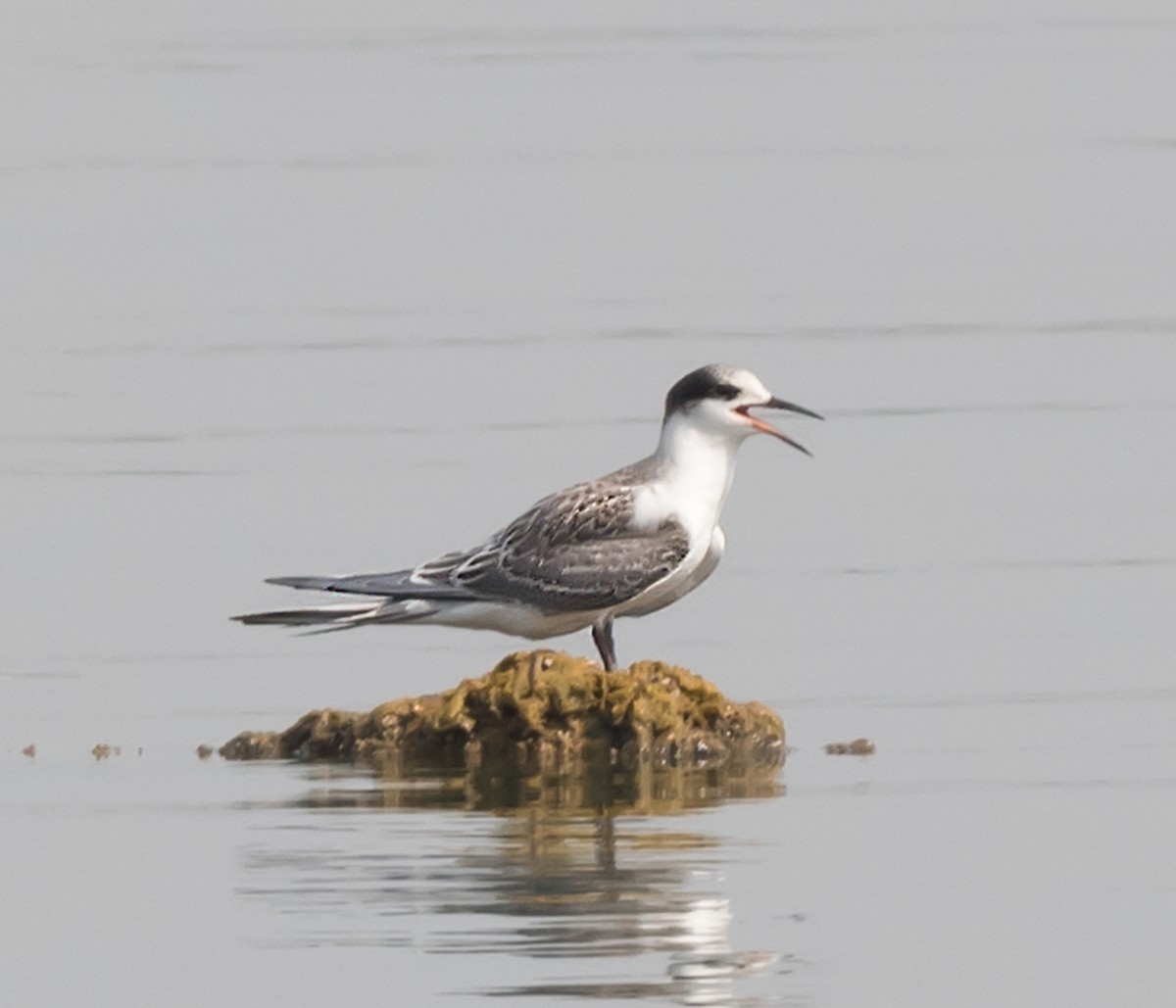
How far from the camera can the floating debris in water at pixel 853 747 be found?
507 inches

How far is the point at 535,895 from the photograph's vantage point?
34.8 feet

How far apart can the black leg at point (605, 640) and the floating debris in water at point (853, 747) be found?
123 cm

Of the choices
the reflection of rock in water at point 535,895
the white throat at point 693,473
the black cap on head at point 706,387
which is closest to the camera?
the reflection of rock in water at point 535,895

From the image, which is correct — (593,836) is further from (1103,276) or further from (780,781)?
(1103,276)

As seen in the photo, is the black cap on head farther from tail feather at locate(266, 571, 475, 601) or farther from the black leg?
tail feather at locate(266, 571, 475, 601)

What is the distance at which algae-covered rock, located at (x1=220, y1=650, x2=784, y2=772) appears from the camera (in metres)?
12.9

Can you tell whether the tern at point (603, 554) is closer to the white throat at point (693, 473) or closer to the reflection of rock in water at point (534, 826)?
the white throat at point (693, 473)

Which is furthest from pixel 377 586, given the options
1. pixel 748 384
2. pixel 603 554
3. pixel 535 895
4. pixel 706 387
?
pixel 535 895

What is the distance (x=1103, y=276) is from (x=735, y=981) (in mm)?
14223

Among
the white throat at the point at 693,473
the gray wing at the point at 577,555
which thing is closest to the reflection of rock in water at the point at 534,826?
the gray wing at the point at 577,555

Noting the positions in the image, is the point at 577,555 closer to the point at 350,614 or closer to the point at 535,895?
the point at 350,614

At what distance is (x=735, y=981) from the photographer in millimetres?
9664

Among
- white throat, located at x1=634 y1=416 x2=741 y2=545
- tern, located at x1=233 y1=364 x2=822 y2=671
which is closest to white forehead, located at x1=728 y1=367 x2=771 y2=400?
tern, located at x1=233 y1=364 x2=822 y2=671

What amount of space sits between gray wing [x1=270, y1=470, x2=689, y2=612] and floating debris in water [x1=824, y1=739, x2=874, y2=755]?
3.77 ft
